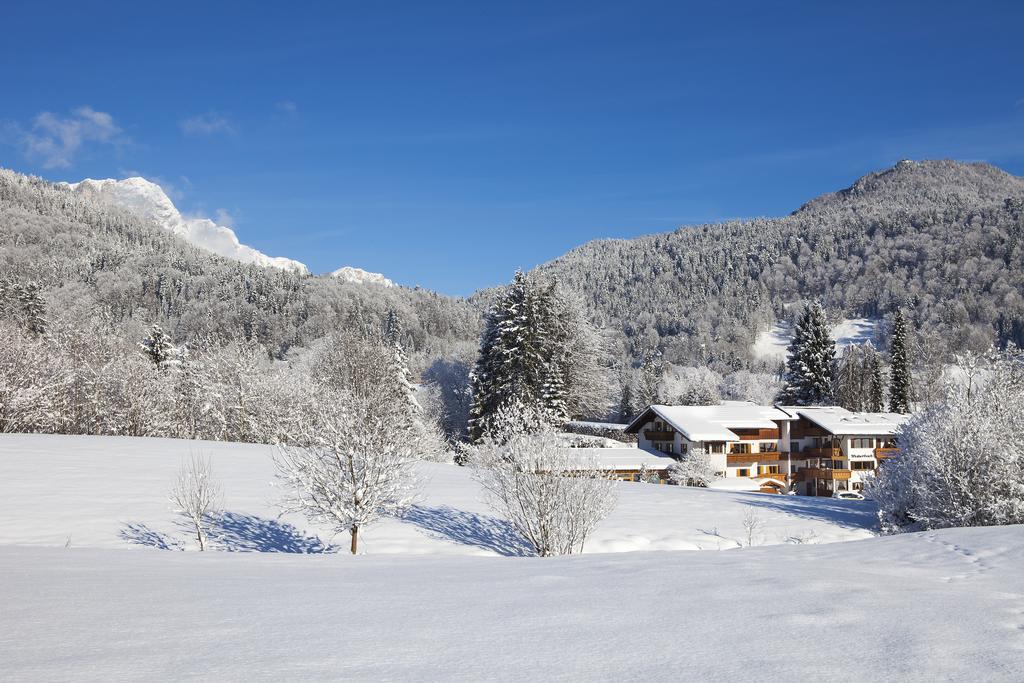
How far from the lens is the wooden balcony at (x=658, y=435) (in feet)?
180

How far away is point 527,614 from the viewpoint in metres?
6.55

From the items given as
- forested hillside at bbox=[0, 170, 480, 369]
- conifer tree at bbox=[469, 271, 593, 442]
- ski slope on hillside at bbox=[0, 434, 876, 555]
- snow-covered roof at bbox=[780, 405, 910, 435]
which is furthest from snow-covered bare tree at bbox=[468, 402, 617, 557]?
forested hillside at bbox=[0, 170, 480, 369]

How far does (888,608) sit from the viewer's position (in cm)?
676

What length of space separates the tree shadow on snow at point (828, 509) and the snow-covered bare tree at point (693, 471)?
35.1 ft

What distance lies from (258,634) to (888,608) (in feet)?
20.3

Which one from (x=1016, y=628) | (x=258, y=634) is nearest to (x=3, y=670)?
(x=258, y=634)

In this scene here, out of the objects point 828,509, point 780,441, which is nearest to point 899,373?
point 780,441

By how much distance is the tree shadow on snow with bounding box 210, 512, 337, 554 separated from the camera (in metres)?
20.8

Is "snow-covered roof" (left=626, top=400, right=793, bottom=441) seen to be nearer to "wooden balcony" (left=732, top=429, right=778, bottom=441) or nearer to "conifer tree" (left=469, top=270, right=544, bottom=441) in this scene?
"wooden balcony" (left=732, top=429, right=778, bottom=441)

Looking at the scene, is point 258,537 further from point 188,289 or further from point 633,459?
point 188,289

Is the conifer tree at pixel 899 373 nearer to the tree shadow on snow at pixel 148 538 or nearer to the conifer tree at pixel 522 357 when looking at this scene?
the conifer tree at pixel 522 357

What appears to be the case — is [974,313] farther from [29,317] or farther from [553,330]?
[29,317]

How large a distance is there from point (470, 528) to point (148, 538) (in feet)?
35.4

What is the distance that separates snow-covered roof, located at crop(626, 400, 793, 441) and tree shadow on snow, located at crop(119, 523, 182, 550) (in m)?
38.3
